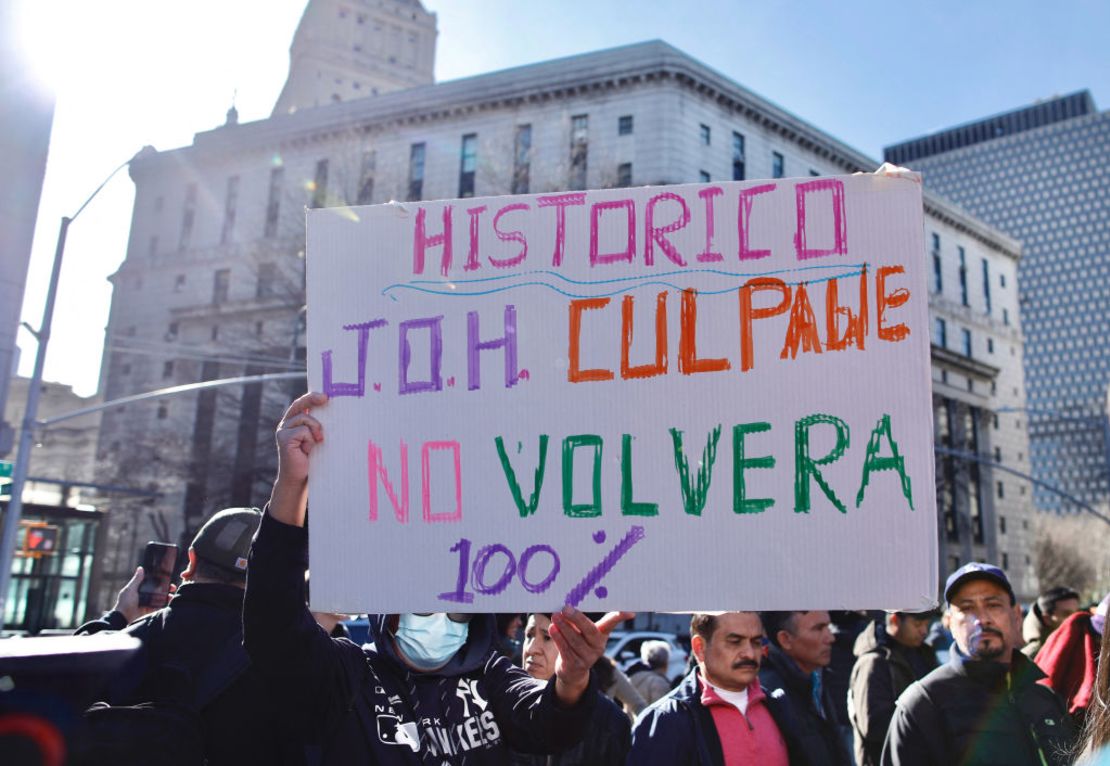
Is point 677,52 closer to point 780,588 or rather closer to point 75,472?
point 75,472

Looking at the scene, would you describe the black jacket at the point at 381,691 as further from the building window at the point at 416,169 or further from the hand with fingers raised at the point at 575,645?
the building window at the point at 416,169

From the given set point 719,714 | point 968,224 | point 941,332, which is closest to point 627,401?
point 719,714

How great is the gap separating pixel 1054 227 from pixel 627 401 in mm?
140192

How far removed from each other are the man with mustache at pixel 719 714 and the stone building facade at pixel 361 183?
28733mm

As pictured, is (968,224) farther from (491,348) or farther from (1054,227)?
(1054,227)

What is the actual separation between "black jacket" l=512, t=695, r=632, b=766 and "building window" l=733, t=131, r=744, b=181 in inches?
1649

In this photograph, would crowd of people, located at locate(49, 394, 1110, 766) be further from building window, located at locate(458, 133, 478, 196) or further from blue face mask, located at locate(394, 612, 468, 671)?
building window, located at locate(458, 133, 478, 196)

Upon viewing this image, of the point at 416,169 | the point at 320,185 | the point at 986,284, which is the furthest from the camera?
the point at 986,284

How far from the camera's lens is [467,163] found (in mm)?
44844

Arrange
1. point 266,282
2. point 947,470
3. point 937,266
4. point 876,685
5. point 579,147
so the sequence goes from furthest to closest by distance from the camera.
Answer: point 937,266 → point 947,470 → point 266,282 → point 579,147 → point 876,685

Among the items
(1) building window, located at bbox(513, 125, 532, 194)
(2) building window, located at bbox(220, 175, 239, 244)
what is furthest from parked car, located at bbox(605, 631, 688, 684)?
(2) building window, located at bbox(220, 175, 239, 244)

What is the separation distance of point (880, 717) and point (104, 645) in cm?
440

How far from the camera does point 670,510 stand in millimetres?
2354

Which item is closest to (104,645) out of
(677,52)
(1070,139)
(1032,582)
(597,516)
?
(597,516)
